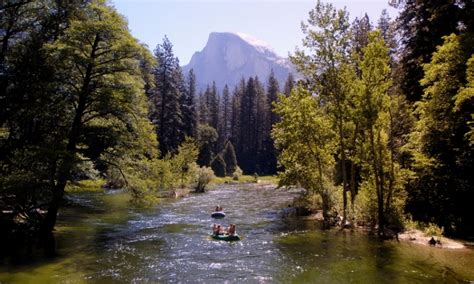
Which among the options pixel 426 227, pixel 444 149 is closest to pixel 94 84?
pixel 444 149

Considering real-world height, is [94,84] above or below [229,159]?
above

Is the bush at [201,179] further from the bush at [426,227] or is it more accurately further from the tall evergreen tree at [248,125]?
the tall evergreen tree at [248,125]

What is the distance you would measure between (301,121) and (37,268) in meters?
18.1

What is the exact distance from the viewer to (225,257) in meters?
17.5

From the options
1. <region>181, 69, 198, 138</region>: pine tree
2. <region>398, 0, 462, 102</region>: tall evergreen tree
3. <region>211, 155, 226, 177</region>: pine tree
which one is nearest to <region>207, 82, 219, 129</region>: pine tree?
<region>181, 69, 198, 138</region>: pine tree

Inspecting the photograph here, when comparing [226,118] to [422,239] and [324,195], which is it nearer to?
[324,195]

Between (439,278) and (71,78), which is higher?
(71,78)

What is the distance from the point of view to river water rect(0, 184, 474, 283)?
14266 mm

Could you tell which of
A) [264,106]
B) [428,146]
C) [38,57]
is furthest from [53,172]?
[264,106]

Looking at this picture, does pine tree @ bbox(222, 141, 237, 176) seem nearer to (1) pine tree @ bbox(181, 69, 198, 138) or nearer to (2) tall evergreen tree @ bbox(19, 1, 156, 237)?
(1) pine tree @ bbox(181, 69, 198, 138)

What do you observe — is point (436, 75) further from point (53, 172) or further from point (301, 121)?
point (53, 172)

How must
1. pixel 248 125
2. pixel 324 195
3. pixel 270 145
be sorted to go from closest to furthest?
pixel 324 195, pixel 270 145, pixel 248 125

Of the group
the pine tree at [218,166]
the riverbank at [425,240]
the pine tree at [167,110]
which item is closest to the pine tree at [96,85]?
the riverbank at [425,240]

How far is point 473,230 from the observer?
2088 cm
